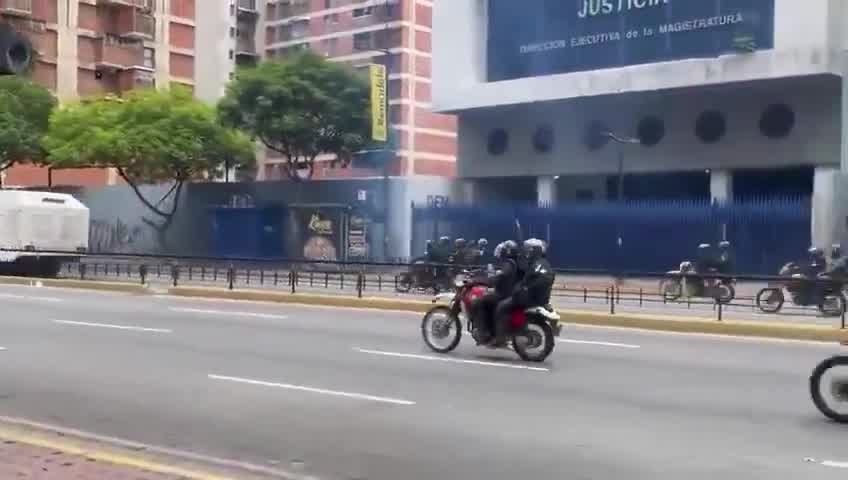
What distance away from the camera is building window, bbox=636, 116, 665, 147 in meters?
32.4

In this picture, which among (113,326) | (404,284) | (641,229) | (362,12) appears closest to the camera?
(113,326)

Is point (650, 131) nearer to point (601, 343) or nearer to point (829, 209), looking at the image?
point (829, 209)

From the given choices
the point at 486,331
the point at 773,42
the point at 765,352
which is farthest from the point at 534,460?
the point at 773,42

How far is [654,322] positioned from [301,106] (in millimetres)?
21146

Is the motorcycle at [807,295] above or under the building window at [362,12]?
under

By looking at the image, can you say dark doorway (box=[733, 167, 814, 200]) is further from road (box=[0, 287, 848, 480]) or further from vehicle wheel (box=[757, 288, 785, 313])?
road (box=[0, 287, 848, 480])

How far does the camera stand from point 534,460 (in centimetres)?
749

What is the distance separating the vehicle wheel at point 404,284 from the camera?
23.4 m

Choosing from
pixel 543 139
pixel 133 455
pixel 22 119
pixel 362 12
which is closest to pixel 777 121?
pixel 543 139

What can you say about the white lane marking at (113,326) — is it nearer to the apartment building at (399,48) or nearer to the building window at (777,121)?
the building window at (777,121)

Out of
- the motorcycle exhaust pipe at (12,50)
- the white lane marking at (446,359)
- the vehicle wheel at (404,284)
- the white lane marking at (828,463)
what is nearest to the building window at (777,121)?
the vehicle wheel at (404,284)

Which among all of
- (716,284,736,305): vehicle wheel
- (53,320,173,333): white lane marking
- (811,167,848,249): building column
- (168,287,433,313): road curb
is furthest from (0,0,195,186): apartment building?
(716,284,736,305): vehicle wheel

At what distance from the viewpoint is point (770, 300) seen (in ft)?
62.0

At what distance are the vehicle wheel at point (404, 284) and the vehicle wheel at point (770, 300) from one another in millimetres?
7510
